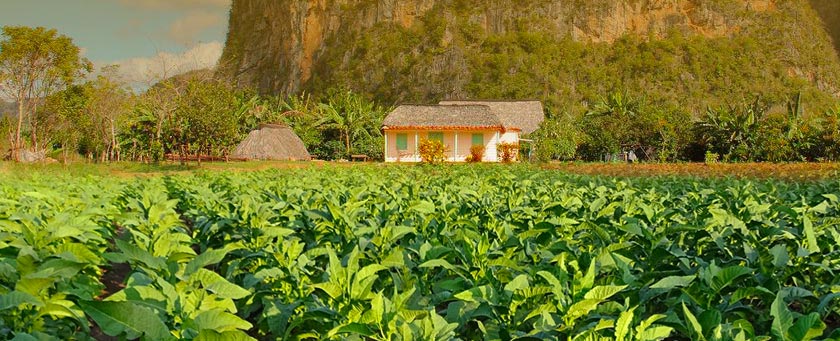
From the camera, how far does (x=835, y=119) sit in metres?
33.6

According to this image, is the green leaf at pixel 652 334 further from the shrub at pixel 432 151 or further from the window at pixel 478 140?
the window at pixel 478 140

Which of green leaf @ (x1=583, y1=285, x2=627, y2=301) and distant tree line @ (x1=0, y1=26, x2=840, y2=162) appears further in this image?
distant tree line @ (x1=0, y1=26, x2=840, y2=162)

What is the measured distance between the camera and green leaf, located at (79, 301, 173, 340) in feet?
6.95

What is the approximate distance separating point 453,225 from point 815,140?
3458 cm

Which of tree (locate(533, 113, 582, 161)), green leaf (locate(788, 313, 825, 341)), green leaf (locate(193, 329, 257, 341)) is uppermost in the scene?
tree (locate(533, 113, 582, 161))

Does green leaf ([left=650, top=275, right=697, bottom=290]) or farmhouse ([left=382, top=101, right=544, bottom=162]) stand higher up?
farmhouse ([left=382, top=101, right=544, bottom=162])

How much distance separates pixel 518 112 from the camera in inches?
2422

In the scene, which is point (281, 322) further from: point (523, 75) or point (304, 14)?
point (304, 14)

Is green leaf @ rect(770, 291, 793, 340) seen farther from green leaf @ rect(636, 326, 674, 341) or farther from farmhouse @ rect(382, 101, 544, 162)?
farmhouse @ rect(382, 101, 544, 162)

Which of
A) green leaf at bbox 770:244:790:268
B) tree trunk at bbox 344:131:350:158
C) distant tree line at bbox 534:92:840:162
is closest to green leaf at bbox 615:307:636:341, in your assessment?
green leaf at bbox 770:244:790:268

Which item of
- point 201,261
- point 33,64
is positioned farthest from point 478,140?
Answer: point 201,261

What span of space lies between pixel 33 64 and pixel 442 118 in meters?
24.0

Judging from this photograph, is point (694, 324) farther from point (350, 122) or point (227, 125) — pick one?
point (350, 122)

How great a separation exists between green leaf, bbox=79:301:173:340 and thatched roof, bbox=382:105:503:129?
134 ft
